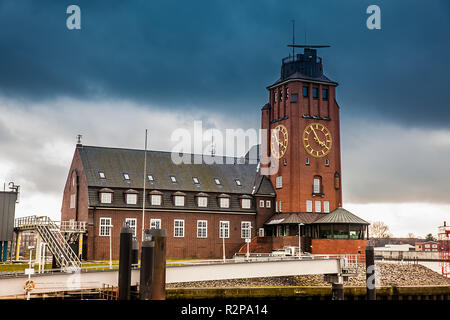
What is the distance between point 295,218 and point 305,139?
9826 mm

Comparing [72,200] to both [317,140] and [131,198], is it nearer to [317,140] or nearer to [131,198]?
[131,198]

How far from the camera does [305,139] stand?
70.8 m

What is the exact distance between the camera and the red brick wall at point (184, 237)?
62312 mm

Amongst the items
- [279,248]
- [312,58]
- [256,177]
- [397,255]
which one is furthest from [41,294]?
[397,255]

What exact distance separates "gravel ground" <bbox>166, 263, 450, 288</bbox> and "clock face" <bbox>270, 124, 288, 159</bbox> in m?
18.1

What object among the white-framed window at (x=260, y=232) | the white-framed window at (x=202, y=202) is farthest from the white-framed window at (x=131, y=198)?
the white-framed window at (x=260, y=232)

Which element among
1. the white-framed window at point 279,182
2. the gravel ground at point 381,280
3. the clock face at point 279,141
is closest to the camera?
the gravel ground at point 381,280

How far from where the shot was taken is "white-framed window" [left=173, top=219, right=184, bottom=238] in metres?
66.6

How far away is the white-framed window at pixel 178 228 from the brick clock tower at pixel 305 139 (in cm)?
1242

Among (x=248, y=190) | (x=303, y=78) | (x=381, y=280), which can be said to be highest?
(x=303, y=78)

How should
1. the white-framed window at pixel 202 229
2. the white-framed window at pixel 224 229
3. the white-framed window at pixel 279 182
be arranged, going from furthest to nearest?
the white-framed window at pixel 279 182 < the white-framed window at pixel 224 229 < the white-framed window at pixel 202 229

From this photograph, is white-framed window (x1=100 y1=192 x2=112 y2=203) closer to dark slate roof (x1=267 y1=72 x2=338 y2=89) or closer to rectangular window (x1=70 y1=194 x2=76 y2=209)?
rectangular window (x1=70 y1=194 x2=76 y2=209)

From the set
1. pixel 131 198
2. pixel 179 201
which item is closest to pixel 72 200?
pixel 131 198

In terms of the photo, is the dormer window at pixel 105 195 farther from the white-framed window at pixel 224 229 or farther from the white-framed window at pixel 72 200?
the white-framed window at pixel 224 229
